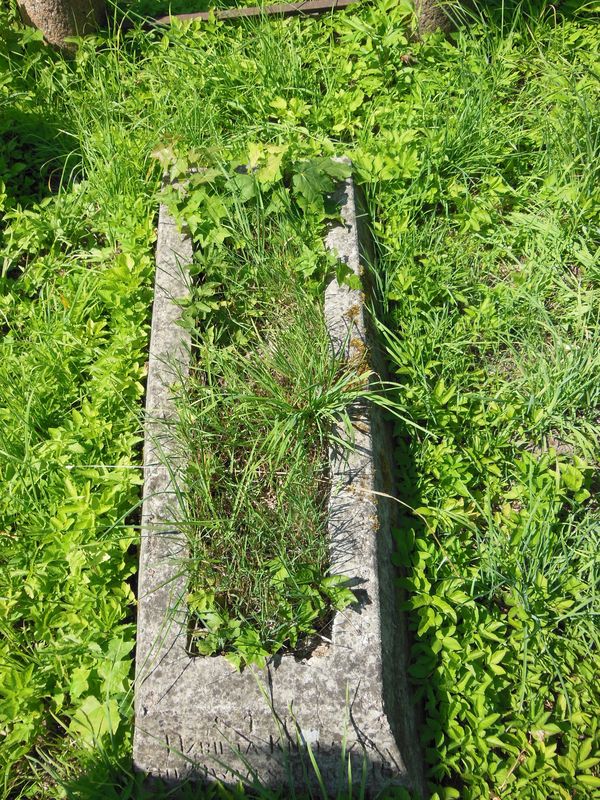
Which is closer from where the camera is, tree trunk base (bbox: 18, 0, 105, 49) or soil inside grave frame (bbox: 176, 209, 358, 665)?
soil inside grave frame (bbox: 176, 209, 358, 665)

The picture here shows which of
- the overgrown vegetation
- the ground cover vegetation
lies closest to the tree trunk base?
the ground cover vegetation

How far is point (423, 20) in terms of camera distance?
405cm

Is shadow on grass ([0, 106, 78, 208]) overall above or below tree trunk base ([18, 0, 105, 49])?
below

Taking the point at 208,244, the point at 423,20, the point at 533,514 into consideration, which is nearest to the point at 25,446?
the point at 208,244

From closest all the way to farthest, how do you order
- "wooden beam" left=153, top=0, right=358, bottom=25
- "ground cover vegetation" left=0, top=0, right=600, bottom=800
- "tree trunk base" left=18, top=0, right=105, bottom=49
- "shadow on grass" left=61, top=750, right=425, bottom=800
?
"shadow on grass" left=61, top=750, right=425, bottom=800 < "ground cover vegetation" left=0, top=0, right=600, bottom=800 < "tree trunk base" left=18, top=0, right=105, bottom=49 < "wooden beam" left=153, top=0, right=358, bottom=25

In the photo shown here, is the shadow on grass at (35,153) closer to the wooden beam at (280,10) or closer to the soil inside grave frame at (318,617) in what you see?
the wooden beam at (280,10)

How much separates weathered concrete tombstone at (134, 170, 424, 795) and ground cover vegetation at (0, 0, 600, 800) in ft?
0.61

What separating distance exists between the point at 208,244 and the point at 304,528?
1381mm

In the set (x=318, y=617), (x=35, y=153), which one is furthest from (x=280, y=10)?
(x=318, y=617)

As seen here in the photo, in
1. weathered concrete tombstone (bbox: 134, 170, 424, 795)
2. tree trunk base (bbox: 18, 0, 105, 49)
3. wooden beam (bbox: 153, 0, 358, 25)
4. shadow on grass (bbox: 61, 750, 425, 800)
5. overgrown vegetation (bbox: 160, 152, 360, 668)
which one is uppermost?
wooden beam (bbox: 153, 0, 358, 25)

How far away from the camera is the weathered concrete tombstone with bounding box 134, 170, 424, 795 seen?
2.07m

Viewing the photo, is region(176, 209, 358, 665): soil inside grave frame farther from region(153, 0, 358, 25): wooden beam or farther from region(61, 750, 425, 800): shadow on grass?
region(153, 0, 358, 25): wooden beam

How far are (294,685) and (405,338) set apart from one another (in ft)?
5.29

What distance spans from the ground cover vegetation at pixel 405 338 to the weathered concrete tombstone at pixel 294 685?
0.61ft
